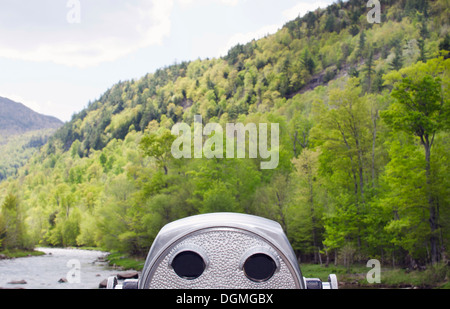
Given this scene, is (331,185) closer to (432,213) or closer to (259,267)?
(432,213)

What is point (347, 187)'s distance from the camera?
101 ft

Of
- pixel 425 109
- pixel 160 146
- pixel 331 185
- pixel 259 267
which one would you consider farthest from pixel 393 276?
pixel 259 267

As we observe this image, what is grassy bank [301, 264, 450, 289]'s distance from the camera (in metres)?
20.4

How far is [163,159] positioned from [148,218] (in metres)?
6.80

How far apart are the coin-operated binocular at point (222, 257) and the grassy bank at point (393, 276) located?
1999 cm

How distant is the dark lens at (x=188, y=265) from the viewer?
0.97 metres

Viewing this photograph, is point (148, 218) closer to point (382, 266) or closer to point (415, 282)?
point (382, 266)

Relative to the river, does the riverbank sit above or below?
above

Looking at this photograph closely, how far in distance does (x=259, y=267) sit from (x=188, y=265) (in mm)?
164

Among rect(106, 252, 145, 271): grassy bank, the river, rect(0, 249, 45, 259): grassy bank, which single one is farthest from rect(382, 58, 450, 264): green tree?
rect(0, 249, 45, 259): grassy bank

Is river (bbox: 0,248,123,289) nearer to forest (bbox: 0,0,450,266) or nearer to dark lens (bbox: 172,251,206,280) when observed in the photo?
forest (bbox: 0,0,450,266)

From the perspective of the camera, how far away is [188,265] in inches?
38.1

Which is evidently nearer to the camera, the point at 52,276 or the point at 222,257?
the point at 222,257

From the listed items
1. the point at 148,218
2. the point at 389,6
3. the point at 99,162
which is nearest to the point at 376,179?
the point at 148,218
